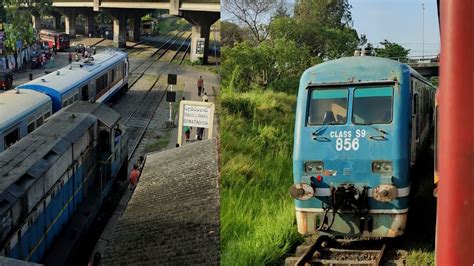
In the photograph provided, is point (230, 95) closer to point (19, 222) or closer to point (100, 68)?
point (19, 222)

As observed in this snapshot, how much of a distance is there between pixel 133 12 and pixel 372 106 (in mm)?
2763

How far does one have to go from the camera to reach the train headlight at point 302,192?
2.34 metres

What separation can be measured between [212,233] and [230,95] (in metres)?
1.34

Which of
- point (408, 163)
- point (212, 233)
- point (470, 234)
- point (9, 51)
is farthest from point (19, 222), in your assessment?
point (470, 234)

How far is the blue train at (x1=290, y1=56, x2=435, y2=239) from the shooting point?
2.38 m

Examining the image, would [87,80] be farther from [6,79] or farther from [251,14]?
[251,14]

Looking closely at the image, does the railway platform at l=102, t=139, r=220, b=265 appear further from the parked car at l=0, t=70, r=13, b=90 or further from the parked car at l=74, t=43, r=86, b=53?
the parked car at l=0, t=70, r=13, b=90

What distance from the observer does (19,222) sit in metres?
3.65

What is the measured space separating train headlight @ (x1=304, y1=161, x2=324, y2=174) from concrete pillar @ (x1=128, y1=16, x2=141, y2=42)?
9.26ft

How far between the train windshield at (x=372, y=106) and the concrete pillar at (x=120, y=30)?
2.88 m

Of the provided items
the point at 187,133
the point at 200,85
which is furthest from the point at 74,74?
the point at 200,85

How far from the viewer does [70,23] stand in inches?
190

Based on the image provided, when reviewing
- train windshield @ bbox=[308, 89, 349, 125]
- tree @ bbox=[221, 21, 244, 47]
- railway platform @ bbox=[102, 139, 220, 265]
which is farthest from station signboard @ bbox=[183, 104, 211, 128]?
train windshield @ bbox=[308, 89, 349, 125]

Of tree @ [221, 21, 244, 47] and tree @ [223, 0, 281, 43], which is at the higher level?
tree @ [223, 0, 281, 43]
